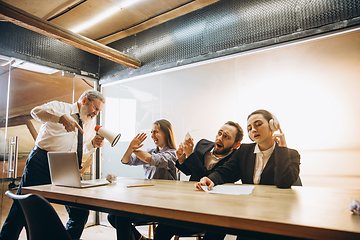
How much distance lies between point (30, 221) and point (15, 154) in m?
2.45

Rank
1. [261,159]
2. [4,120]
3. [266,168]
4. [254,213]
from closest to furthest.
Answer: [254,213]
[266,168]
[261,159]
[4,120]

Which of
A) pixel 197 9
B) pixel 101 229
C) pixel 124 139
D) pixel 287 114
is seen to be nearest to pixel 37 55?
pixel 124 139

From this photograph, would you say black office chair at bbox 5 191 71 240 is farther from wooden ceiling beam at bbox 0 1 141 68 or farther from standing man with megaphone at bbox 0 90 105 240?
wooden ceiling beam at bbox 0 1 141 68

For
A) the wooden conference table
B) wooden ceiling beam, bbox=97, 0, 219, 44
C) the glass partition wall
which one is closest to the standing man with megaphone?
the glass partition wall

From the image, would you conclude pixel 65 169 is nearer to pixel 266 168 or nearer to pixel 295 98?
pixel 266 168

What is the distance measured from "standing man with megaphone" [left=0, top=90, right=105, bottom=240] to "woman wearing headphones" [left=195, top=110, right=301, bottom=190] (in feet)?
5.05

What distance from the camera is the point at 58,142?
2.71 metres

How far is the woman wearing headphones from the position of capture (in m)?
1.71

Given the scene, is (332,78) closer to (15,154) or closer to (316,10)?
(316,10)

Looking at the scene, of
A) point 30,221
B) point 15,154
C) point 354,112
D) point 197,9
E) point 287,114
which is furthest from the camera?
point 197,9

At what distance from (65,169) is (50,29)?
5.87 feet

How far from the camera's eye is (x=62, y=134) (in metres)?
2.77

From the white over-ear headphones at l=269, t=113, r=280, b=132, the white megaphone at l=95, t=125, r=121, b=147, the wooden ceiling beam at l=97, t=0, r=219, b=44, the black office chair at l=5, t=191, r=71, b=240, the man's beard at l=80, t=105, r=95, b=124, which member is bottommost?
the black office chair at l=5, t=191, r=71, b=240

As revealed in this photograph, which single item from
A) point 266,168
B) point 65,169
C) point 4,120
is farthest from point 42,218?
point 4,120
